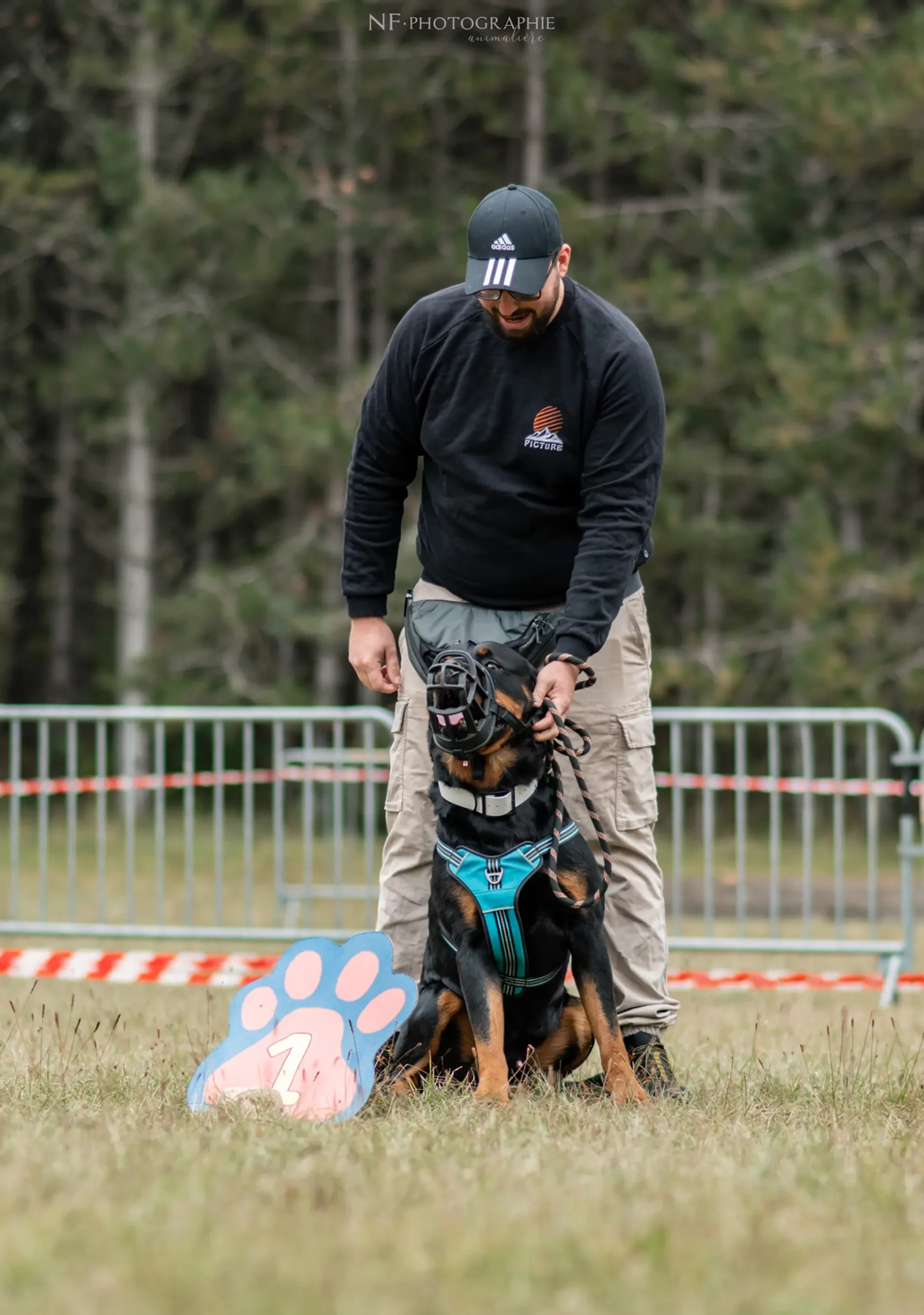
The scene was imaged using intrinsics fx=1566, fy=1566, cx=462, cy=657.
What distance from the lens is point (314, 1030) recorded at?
11.5 ft

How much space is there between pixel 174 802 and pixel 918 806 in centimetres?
796

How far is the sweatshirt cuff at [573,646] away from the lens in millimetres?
3467

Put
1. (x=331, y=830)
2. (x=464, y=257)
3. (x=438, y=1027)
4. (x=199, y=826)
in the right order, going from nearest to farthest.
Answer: (x=438, y=1027) < (x=199, y=826) < (x=331, y=830) < (x=464, y=257)

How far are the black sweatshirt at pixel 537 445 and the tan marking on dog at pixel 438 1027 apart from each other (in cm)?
82

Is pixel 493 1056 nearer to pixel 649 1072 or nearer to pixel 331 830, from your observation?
pixel 649 1072

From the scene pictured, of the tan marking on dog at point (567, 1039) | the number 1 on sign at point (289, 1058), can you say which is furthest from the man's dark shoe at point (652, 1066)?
the number 1 on sign at point (289, 1058)

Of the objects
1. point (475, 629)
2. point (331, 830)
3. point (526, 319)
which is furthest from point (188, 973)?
point (331, 830)

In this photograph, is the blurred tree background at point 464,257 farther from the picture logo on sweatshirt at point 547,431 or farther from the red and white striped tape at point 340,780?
the picture logo on sweatshirt at point 547,431

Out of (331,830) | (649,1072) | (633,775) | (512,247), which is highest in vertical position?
(512,247)

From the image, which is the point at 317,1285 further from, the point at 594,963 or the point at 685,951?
the point at 685,951

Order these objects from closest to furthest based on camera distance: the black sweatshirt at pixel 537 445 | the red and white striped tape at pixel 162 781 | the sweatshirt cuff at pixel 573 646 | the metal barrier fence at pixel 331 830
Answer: the sweatshirt cuff at pixel 573 646
the black sweatshirt at pixel 537 445
the metal barrier fence at pixel 331 830
the red and white striped tape at pixel 162 781

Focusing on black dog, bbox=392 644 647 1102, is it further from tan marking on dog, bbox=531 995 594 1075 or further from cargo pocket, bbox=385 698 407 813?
cargo pocket, bbox=385 698 407 813

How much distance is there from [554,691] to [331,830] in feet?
28.6

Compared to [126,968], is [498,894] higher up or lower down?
higher up
